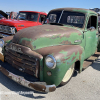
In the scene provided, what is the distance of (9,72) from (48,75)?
0.93 meters

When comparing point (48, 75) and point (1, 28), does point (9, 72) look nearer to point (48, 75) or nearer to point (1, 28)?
point (48, 75)

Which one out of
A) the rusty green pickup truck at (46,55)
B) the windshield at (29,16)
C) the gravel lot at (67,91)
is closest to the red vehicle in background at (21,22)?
the windshield at (29,16)

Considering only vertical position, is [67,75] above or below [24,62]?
below

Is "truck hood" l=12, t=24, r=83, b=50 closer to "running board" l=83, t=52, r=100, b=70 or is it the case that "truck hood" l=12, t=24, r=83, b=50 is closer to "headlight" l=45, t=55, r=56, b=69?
"headlight" l=45, t=55, r=56, b=69

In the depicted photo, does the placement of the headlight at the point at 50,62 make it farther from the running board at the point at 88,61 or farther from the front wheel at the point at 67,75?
the running board at the point at 88,61

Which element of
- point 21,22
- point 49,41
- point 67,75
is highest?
point 21,22

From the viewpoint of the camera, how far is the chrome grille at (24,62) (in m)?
2.73

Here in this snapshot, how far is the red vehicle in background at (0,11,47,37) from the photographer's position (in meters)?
7.30

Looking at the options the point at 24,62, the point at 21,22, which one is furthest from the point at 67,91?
the point at 21,22

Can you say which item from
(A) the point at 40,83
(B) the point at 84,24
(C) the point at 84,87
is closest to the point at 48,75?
(A) the point at 40,83

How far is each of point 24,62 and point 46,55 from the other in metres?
0.56

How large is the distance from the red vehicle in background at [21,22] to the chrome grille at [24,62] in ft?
14.2

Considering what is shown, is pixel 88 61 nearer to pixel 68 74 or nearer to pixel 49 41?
pixel 68 74

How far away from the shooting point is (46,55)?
263 centimetres
